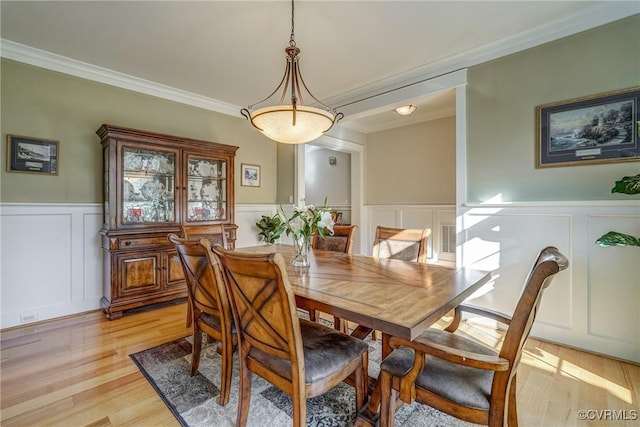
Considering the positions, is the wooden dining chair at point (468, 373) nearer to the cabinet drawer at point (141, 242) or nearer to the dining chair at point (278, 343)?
the dining chair at point (278, 343)

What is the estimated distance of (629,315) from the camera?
2.07m

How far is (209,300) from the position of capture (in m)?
1.66

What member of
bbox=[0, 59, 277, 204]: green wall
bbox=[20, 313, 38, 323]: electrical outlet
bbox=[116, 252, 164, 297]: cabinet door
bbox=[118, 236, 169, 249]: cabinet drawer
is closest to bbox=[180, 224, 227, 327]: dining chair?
bbox=[118, 236, 169, 249]: cabinet drawer

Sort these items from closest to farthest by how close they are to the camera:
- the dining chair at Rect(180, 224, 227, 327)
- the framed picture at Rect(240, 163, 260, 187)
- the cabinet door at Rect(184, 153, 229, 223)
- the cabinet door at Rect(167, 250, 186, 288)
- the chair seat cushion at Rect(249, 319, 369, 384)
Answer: the chair seat cushion at Rect(249, 319, 369, 384) → the dining chair at Rect(180, 224, 227, 327) → the cabinet door at Rect(167, 250, 186, 288) → the cabinet door at Rect(184, 153, 229, 223) → the framed picture at Rect(240, 163, 260, 187)

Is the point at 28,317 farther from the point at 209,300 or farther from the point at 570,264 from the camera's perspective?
the point at 570,264

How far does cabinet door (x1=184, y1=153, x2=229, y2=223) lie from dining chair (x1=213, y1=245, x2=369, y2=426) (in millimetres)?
2485

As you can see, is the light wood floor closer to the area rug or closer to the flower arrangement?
the area rug

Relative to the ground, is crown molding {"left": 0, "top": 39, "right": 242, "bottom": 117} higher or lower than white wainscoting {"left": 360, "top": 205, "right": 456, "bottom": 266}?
higher

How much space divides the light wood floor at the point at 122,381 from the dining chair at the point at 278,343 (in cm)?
69

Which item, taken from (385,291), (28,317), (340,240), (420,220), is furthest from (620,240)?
(28,317)

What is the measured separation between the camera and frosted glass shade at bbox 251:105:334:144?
192 cm

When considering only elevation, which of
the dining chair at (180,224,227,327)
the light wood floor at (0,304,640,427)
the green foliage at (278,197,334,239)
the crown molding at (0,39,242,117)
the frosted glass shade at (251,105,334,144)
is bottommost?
the light wood floor at (0,304,640,427)

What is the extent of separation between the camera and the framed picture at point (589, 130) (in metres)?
2.07

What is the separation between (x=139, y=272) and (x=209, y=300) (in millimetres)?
1764
